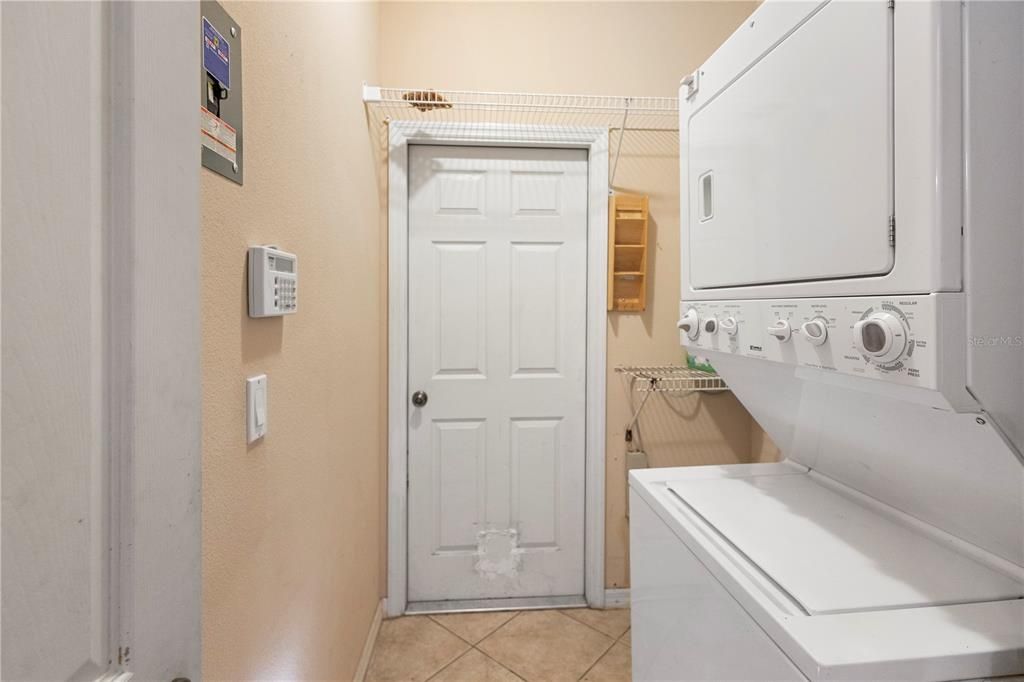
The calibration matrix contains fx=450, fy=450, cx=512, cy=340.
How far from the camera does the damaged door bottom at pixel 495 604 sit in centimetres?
219

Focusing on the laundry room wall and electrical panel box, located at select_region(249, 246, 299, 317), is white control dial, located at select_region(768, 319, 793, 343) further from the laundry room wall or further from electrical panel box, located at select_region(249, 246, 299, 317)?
the laundry room wall

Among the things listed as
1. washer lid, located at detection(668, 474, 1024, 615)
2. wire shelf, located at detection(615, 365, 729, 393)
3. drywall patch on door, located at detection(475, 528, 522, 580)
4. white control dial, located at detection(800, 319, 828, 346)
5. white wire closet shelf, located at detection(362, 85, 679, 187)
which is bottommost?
drywall patch on door, located at detection(475, 528, 522, 580)

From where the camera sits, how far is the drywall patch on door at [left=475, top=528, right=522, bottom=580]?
7.31 ft

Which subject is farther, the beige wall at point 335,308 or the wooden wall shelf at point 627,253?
the wooden wall shelf at point 627,253

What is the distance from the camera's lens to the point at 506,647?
1.95 m

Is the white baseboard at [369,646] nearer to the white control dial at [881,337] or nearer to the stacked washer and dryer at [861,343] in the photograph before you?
the stacked washer and dryer at [861,343]

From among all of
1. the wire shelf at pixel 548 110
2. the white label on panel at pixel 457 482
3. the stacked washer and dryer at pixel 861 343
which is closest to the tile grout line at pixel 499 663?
the white label on panel at pixel 457 482

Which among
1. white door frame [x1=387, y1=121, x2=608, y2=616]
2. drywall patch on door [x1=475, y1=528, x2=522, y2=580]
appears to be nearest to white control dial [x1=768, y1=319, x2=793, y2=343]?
white door frame [x1=387, y1=121, x2=608, y2=616]

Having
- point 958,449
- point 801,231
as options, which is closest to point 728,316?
point 801,231

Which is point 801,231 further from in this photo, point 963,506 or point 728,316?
point 963,506

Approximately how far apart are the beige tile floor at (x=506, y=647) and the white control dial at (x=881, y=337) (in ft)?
5.66
